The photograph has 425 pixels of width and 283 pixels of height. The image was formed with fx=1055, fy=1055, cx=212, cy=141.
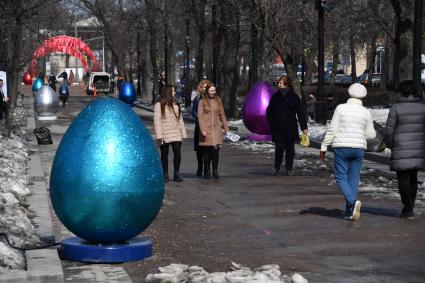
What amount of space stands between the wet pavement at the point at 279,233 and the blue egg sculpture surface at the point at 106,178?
0.38 meters

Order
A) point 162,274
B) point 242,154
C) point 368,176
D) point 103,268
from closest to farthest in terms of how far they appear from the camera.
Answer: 1. point 162,274
2. point 103,268
3. point 368,176
4. point 242,154

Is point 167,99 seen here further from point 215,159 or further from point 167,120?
point 215,159

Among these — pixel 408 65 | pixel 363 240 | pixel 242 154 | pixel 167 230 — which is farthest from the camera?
pixel 408 65

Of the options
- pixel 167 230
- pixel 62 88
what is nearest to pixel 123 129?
pixel 167 230

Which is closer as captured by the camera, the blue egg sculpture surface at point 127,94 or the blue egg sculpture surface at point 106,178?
the blue egg sculpture surface at point 106,178

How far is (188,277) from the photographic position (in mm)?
8477

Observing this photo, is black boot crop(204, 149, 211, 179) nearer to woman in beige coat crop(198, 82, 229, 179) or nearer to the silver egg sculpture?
woman in beige coat crop(198, 82, 229, 179)

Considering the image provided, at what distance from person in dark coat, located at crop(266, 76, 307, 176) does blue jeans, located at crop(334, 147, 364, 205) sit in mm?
5508

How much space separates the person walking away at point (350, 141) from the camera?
12.3 meters

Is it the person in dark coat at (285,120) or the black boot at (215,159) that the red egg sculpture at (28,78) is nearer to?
the person in dark coat at (285,120)

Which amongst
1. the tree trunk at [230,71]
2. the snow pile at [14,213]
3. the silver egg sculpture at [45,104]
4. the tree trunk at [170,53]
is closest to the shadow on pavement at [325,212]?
the snow pile at [14,213]

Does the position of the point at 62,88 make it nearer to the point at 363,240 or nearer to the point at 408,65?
the point at 408,65

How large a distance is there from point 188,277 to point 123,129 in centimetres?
170

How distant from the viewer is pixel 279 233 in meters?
11.5
